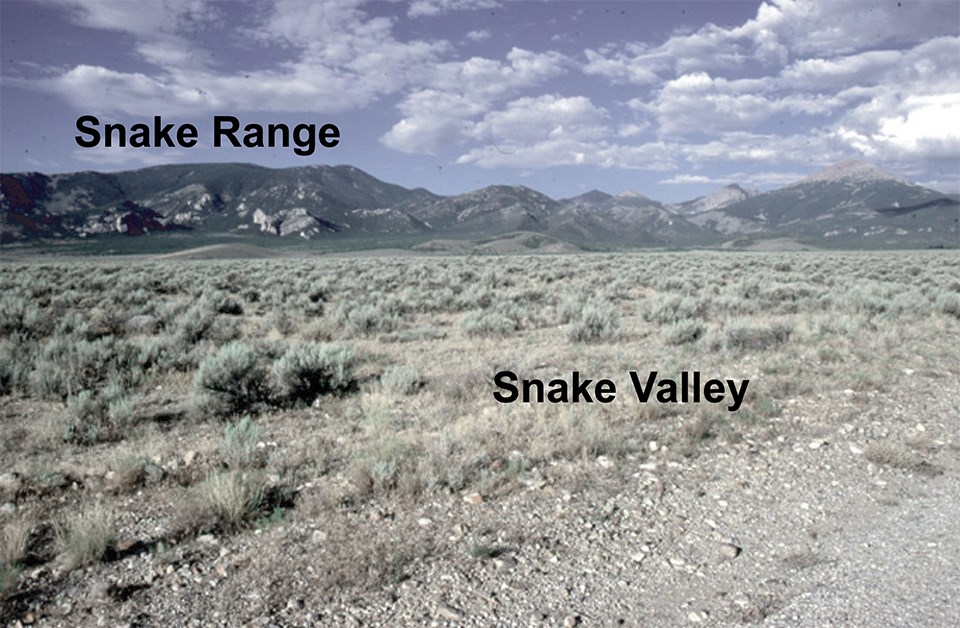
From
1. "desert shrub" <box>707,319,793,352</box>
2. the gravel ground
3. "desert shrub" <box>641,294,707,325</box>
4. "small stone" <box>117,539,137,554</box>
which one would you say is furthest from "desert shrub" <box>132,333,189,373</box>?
"desert shrub" <box>641,294,707,325</box>

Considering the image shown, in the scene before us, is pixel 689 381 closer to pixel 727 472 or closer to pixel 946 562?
pixel 727 472

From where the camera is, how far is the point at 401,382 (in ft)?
29.2

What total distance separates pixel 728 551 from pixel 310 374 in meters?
6.48

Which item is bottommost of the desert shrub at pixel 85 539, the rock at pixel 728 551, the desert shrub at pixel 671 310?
the rock at pixel 728 551

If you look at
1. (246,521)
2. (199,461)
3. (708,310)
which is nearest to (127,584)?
(246,521)

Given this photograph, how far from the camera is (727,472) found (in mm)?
6156

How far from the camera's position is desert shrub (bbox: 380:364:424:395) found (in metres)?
8.83

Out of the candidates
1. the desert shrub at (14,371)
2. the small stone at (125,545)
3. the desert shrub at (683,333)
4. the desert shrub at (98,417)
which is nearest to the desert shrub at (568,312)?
the desert shrub at (683,333)

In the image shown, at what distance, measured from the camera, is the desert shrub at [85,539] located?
4266 mm

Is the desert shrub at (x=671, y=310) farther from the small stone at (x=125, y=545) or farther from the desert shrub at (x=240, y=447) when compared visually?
the small stone at (x=125, y=545)

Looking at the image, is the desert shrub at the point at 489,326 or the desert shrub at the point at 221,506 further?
the desert shrub at the point at 489,326

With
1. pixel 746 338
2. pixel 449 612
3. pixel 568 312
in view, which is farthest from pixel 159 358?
pixel 746 338

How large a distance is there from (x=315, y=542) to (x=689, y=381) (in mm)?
7039

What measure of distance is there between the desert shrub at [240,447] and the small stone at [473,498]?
2401 millimetres
